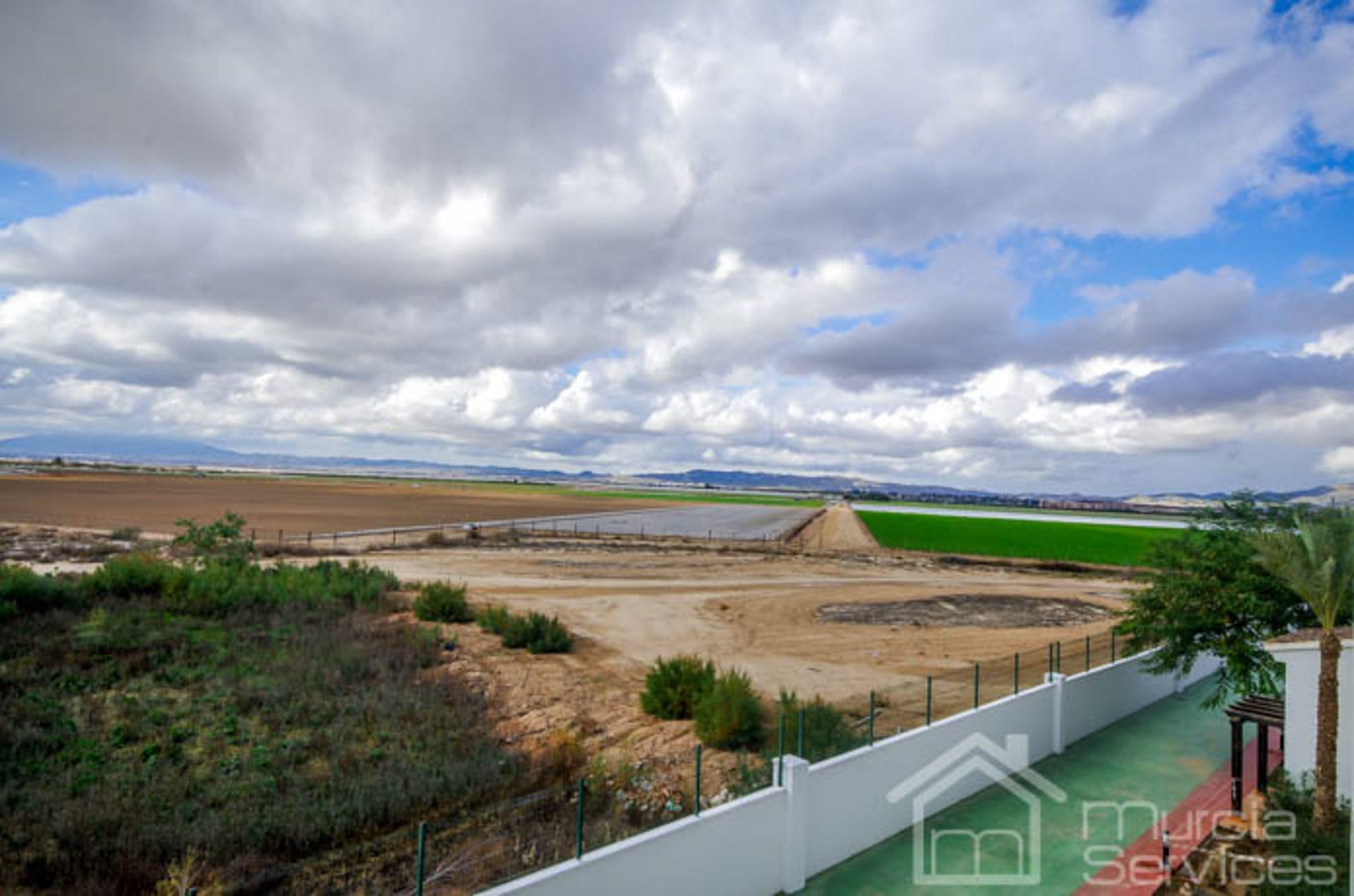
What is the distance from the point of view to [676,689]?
1825cm

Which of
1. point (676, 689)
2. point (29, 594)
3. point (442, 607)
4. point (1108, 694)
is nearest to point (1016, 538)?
point (1108, 694)

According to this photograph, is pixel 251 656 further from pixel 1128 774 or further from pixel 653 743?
pixel 1128 774

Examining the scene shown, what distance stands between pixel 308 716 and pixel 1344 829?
19388 mm

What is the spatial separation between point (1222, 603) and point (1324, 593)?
19.4 feet

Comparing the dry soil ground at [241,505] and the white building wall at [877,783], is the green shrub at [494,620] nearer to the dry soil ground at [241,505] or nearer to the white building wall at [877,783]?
the white building wall at [877,783]

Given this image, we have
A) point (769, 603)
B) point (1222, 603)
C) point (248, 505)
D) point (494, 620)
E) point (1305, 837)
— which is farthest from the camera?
point (248, 505)

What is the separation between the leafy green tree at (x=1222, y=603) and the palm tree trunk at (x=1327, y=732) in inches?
171

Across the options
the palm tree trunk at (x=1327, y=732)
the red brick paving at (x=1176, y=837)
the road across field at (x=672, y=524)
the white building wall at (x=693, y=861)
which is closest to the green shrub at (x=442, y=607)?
the white building wall at (x=693, y=861)

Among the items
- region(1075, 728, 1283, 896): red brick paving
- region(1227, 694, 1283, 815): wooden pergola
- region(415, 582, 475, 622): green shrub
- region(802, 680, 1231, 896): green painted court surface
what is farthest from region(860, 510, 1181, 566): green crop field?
region(415, 582, 475, 622): green shrub

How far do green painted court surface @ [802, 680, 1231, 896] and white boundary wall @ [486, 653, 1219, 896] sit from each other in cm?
35

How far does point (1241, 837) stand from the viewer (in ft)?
40.2

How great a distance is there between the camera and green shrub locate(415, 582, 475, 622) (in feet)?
87.3

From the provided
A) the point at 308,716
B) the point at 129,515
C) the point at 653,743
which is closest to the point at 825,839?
the point at 653,743

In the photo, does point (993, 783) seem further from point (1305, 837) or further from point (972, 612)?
point (972, 612)
